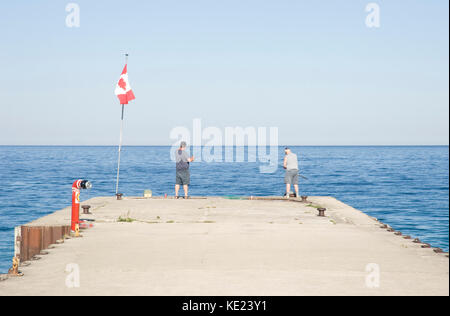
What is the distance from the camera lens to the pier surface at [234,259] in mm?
7570

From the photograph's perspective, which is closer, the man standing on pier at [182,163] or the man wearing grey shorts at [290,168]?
the man standing on pier at [182,163]

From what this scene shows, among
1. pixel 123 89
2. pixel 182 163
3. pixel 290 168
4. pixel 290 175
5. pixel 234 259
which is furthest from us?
pixel 123 89

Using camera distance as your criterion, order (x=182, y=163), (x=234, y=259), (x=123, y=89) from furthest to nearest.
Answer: (x=123, y=89)
(x=182, y=163)
(x=234, y=259)

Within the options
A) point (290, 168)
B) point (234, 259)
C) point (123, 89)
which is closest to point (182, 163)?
point (290, 168)

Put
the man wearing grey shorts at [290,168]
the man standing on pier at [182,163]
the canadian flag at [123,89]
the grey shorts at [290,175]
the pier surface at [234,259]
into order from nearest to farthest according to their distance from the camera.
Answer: the pier surface at [234,259], the man standing on pier at [182,163], the man wearing grey shorts at [290,168], the grey shorts at [290,175], the canadian flag at [123,89]

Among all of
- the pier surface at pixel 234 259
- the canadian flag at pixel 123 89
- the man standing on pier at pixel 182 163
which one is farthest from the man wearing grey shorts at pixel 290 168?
the canadian flag at pixel 123 89

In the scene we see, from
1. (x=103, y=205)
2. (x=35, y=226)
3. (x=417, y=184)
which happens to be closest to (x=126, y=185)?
(x=417, y=184)

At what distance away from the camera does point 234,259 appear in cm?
946

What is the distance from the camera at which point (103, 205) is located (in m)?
18.5

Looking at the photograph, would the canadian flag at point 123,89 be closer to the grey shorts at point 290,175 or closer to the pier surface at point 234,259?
the grey shorts at point 290,175

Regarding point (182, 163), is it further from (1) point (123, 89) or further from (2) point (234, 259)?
(2) point (234, 259)

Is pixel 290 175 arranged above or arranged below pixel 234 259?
above

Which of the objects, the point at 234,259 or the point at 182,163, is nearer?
the point at 234,259
